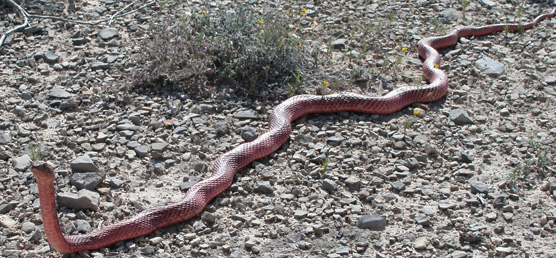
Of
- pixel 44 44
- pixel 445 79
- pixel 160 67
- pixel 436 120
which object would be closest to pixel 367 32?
pixel 445 79

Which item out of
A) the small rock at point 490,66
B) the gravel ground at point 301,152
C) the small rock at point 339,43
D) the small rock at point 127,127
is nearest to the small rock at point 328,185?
the gravel ground at point 301,152

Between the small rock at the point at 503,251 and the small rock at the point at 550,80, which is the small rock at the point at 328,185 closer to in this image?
the small rock at the point at 503,251

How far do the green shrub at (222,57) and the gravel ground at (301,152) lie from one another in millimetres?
240

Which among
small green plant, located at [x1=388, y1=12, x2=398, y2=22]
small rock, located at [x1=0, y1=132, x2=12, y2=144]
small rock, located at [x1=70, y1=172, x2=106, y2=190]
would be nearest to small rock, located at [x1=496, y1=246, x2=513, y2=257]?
small rock, located at [x1=70, y1=172, x2=106, y2=190]

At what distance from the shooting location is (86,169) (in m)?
5.62

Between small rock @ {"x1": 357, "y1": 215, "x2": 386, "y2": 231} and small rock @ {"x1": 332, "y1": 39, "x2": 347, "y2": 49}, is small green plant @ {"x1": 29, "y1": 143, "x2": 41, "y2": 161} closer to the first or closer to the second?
small rock @ {"x1": 357, "y1": 215, "x2": 386, "y2": 231}

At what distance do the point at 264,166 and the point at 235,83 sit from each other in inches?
63.4

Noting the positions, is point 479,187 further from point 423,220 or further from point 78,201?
point 78,201

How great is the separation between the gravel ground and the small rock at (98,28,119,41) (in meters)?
0.03

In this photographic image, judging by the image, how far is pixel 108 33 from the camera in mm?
8250

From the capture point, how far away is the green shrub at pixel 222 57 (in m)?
7.16

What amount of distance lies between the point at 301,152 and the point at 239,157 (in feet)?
2.24

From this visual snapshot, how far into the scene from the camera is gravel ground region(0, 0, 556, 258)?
5.02 m

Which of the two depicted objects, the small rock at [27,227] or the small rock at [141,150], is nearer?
the small rock at [27,227]
